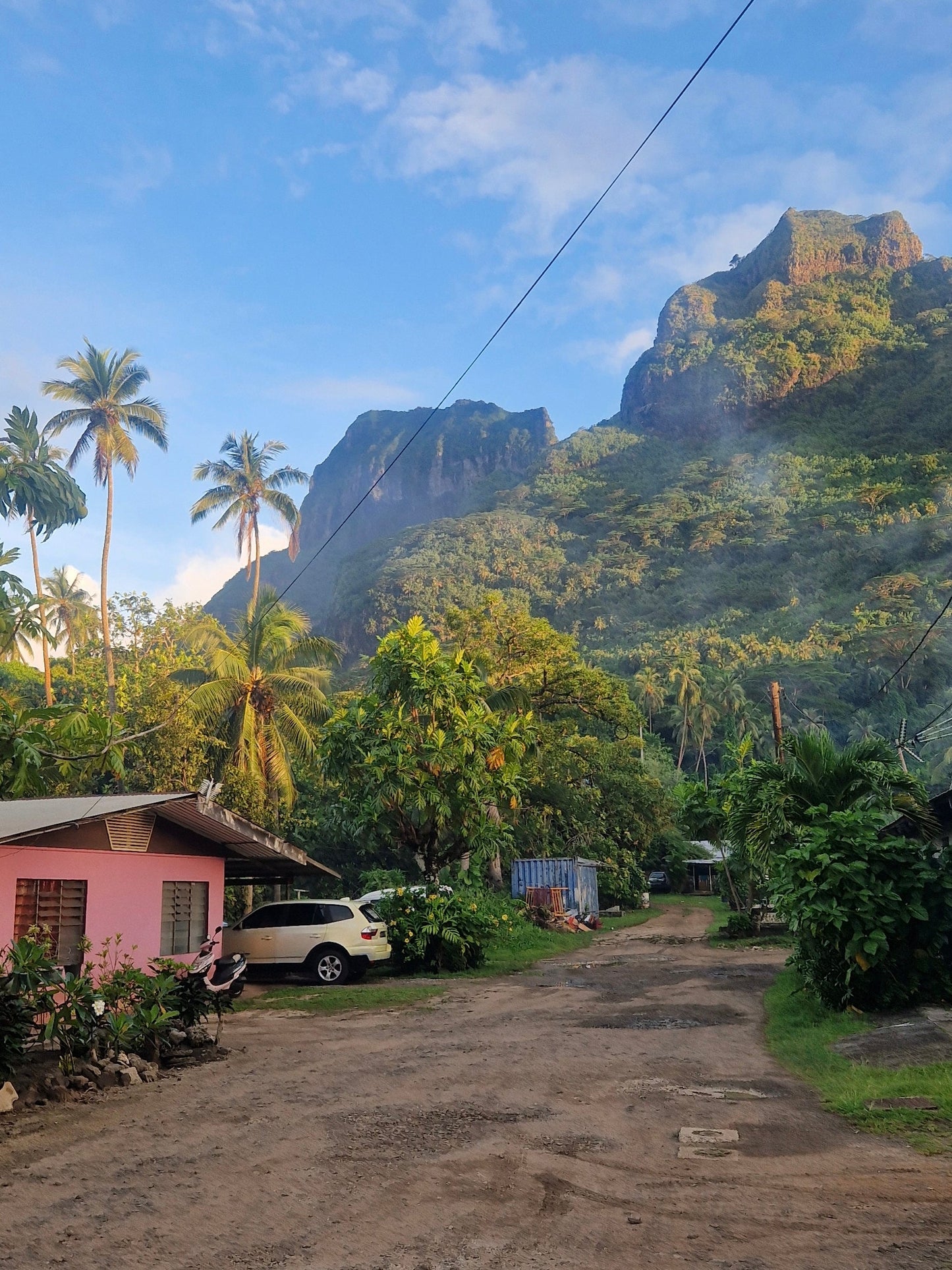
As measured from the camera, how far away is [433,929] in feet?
60.7

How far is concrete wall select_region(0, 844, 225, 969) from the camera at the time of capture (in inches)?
437

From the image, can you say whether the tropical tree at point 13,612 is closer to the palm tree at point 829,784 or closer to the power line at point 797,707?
the palm tree at point 829,784

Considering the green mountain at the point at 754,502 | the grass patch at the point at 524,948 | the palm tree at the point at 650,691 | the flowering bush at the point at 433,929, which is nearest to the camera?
the flowering bush at the point at 433,929

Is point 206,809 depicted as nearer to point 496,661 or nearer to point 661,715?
point 496,661

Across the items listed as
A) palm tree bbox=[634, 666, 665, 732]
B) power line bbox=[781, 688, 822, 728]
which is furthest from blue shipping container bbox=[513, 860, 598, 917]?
palm tree bbox=[634, 666, 665, 732]

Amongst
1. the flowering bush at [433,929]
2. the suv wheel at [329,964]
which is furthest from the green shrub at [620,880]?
the suv wheel at [329,964]

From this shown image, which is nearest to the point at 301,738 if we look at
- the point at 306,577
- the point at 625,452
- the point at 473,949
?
the point at 473,949

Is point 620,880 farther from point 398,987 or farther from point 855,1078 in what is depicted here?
point 855,1078

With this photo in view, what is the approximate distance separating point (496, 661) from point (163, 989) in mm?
21157

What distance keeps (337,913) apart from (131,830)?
5.27 metres

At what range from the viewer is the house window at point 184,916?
1414 centimetres

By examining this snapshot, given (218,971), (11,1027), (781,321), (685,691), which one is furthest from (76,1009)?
(781,321)

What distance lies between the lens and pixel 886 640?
73938 millimetres

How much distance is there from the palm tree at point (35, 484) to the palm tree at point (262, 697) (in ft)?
43.8
